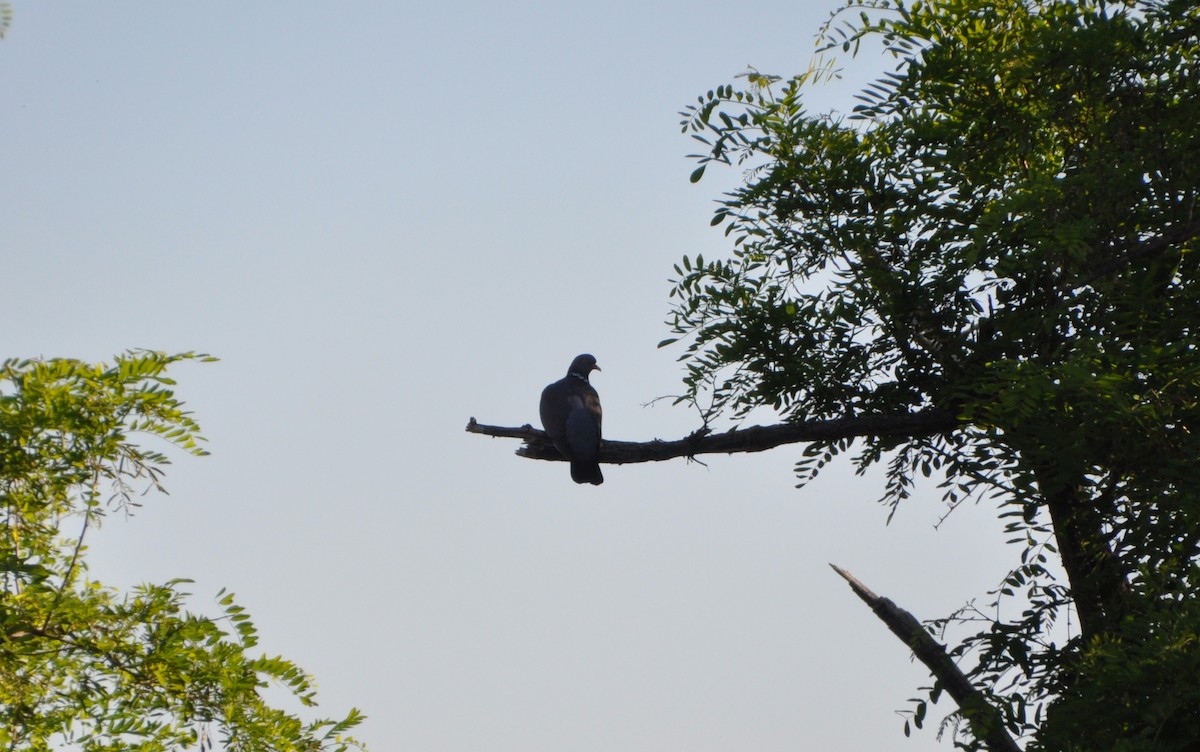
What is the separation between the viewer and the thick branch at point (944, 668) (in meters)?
4.59

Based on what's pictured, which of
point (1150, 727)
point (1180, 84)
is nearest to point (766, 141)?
point (1180, 84)

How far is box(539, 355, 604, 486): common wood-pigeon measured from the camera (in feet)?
25.1

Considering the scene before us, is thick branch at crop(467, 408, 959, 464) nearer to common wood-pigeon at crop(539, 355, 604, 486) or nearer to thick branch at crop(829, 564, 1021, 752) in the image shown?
thick branch at crop(829, 564, 1021, 752)

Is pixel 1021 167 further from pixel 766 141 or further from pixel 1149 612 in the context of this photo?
pixel 1149 612

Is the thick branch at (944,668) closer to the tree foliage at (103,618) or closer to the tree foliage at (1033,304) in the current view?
the tree foliage at (1033,304)

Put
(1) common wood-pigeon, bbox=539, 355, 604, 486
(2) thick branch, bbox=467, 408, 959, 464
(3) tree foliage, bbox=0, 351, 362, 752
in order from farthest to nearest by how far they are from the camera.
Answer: (1) common wood-pigeon, bbox=539, 355, 604, 486 < (2) thick branch, bbox=467, 408, 959, 464 < (3) tree foliage, bbox=0, 351, 362, 752

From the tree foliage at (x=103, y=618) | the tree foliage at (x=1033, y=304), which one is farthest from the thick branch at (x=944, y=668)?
the tree foliage at (x=103, y=618)

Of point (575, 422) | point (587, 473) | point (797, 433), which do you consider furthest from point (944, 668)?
point (575, 422)

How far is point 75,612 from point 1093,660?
361 cm

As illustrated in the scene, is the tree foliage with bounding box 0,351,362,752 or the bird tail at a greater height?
the bird tail

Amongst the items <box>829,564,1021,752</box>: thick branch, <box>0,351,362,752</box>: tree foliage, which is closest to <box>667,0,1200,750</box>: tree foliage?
<box>829,564,1021,752</box>: thick branch

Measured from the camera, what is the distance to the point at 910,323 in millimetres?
6094

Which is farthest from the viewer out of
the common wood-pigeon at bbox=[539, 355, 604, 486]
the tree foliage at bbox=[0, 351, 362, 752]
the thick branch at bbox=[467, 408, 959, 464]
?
the common wood-pigeon at bbox=[539, 355, 604, 486]

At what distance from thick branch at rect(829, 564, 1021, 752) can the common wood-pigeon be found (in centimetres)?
200
